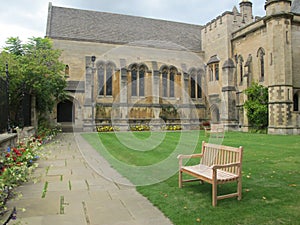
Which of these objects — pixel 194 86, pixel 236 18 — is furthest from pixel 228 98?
pixel 236 18

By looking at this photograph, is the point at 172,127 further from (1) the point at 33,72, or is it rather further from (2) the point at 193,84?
(1) the point at 33,72

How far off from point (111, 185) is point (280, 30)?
729 inches

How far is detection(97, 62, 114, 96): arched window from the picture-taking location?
25266 millimetres

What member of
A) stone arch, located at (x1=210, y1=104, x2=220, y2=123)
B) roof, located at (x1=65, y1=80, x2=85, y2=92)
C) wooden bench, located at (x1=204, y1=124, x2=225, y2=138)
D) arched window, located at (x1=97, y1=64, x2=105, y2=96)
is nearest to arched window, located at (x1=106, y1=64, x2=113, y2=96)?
arched window, located at (x1=97, y1=64, x2=105, y2=96)

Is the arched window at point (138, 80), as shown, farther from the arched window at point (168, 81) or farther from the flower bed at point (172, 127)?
the flower bed at point (172, 127)

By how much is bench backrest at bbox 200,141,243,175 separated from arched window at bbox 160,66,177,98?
869 inches

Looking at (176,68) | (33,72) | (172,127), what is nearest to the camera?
(33,72)

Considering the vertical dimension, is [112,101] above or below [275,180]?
above

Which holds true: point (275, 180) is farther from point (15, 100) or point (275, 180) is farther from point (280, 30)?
point (280, 30)

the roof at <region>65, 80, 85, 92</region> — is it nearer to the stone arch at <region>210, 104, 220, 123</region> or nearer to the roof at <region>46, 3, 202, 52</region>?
the roof at <region>46, 3, 202, 52</region>

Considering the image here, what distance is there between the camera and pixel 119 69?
84.1 feet

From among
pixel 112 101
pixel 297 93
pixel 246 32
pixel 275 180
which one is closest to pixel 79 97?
pixel 112 101

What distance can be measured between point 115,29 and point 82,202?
26.7 m

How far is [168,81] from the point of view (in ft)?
92.0
